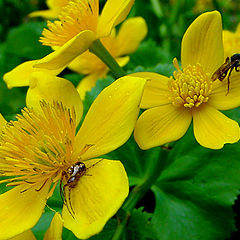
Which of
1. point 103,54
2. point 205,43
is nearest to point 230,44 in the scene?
point 205,43

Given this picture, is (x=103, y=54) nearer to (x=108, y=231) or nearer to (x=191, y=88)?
(x=191, y=88)

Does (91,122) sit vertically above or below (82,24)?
below

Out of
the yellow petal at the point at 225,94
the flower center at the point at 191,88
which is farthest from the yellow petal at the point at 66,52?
the yellow petal at the point at 225,94

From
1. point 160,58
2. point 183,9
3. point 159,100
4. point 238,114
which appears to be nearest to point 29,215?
point 159,100

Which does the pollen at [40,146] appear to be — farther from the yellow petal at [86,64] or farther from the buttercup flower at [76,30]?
the yellow petal at [86,64]

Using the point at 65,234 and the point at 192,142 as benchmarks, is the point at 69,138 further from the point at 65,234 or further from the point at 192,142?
the point at 192,142
